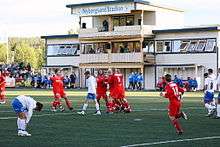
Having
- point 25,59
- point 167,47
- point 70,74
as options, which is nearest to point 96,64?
point 70,74

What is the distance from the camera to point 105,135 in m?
18.8

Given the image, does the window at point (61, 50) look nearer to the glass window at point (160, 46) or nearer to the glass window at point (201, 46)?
the glass window at point (160, 46)

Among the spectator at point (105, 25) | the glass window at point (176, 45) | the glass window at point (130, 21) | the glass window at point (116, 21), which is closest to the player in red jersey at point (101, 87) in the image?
the glass window at point (176, 45)

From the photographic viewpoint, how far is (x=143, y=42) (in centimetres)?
7362

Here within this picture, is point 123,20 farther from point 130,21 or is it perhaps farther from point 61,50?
point 61,50

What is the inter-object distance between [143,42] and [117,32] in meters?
3.44

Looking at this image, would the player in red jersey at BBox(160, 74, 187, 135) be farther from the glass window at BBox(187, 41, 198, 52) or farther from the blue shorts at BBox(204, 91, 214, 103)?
the glass window at BBox(187, 41, 198, 52)

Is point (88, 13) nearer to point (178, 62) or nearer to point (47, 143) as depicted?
point (178, 62)

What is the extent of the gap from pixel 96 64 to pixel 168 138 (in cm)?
5849

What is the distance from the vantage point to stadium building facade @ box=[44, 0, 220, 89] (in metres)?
68.3

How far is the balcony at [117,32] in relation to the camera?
72.4 m

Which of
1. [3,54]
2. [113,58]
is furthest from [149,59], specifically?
[3,54]

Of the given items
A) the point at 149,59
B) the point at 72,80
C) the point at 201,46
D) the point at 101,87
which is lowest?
the point at 72,80

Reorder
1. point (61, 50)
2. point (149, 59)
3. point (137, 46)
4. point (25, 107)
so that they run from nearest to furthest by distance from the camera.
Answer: point (25, 107) < point (149, 59) < point (137, 46) < point (61, 50)
